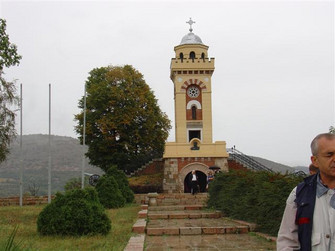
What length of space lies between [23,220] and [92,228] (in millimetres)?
5033

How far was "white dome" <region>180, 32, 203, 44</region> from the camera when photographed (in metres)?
36.5

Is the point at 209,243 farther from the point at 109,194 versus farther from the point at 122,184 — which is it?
the point at 122,184

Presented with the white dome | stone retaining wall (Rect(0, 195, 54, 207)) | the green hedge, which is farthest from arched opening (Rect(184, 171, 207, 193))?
the green hedge

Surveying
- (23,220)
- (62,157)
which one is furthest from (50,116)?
(62,157)

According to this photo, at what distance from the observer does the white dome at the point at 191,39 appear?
3653 centimetres

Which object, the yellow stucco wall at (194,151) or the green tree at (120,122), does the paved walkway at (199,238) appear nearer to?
the yellow stucco wall at (194,151)

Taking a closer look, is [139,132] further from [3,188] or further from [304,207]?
[304,207]

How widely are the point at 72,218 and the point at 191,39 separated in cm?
2896

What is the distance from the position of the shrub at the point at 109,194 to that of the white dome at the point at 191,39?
19.6 meters

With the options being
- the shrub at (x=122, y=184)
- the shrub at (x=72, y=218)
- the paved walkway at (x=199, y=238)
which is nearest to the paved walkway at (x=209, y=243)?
the paved walkway at (x=199, y=238)

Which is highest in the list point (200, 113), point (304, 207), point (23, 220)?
point (200, 113)

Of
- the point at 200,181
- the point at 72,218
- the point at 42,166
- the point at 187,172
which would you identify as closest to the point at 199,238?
the point at 72,218

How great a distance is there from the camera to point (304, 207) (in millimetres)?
3268

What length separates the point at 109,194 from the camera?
19562 millimetres
